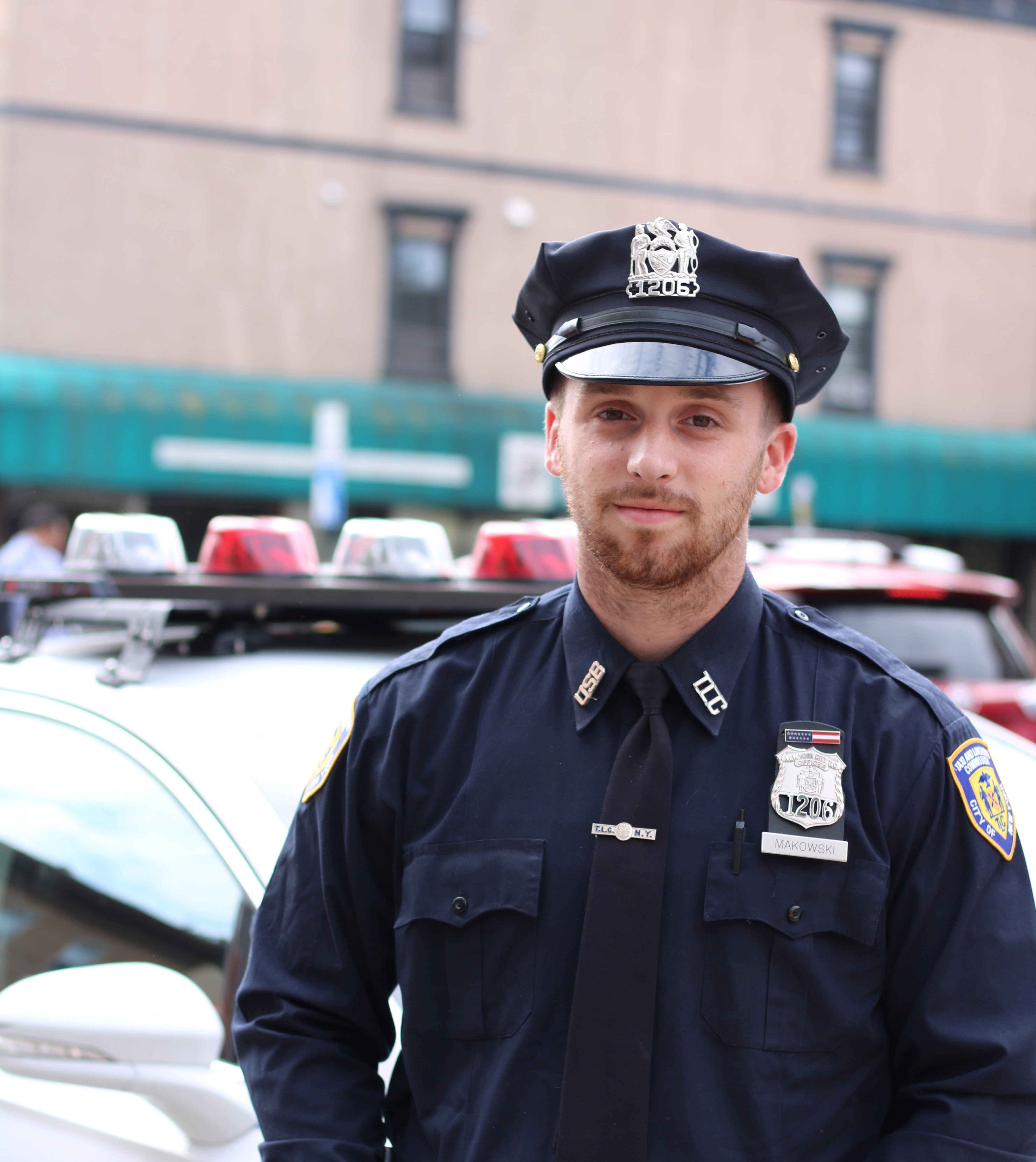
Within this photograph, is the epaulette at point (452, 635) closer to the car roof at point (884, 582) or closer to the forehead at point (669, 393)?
the forehead at point (669, 393)

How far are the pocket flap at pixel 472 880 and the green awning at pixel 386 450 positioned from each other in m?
12.6

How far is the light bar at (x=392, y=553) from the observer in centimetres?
235

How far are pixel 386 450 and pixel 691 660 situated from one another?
42.2 ft

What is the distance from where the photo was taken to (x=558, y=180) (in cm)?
1504

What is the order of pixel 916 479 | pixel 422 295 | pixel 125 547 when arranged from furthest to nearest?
pixel 916 479 < pixel 422 295 < pixel 125 547

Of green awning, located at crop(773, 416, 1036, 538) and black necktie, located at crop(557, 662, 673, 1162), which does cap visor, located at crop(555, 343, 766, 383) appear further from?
green awning, located at crop(773, 416, 1036, 538)

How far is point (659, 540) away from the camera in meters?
1.40

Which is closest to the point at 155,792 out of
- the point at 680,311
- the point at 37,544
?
the point at 680,311

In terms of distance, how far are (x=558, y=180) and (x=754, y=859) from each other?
14620mm

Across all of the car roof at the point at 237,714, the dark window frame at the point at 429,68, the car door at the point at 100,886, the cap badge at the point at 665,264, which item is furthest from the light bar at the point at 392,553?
the dark window frame at the point at 429,68

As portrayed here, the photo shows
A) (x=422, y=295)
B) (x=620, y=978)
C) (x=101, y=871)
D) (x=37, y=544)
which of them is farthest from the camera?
(x=422, y=295)

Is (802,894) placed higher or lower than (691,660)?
lower

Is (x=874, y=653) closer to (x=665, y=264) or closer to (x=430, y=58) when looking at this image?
(x=665, y=264)

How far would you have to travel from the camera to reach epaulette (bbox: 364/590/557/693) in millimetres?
1551
